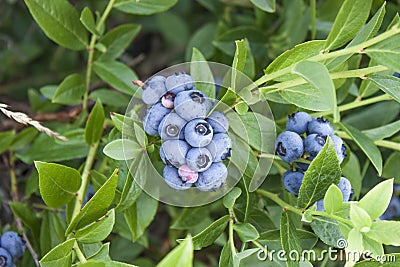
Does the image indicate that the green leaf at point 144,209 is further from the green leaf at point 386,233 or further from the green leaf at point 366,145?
the green leaf at point 386,233

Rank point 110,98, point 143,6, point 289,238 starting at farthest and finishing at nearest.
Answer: point 110,98
point 143,6
point 289,238

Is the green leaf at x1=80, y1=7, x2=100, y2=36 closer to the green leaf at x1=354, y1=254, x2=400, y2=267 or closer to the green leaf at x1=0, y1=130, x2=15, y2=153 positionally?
the green leaf at x1=0, y1=130, x2=15, y2=153

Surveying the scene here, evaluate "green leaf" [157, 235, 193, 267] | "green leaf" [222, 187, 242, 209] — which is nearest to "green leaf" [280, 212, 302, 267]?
"green leaf" [222, 187, 242, 209]

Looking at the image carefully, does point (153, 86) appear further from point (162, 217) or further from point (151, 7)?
point (162, 217)

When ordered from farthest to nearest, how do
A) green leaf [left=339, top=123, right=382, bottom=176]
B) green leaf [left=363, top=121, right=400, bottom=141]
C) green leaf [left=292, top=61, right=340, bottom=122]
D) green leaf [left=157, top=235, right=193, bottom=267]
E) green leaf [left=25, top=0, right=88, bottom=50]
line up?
green leaf [left=25, top=0, right=88, bottom=50] → green leaf [left=363, top=121, right=400, bottom=141] → green leaf [left=339, top=123, right=382, bottom=176] → green leaf [left=292, top=61, right=340, bottom=122] → green leaf [left=157, top=235, right=193, bottom=267]

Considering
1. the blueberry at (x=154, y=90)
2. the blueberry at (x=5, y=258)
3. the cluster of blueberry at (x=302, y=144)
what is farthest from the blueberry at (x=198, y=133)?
the blueberry at (x=5, y=258)

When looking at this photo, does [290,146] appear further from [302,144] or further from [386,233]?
[386,233]

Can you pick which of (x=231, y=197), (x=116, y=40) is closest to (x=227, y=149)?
(x=231, y=197)
